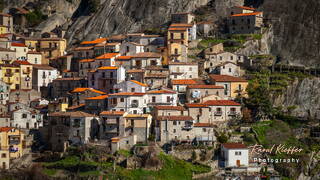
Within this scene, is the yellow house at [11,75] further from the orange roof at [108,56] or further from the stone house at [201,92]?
the stone house at [201,92]

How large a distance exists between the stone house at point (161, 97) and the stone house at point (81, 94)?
739 centimetres

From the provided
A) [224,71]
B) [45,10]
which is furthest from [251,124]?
[45,10]

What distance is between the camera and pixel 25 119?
3250 inches

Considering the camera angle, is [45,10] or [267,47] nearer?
[267,47]

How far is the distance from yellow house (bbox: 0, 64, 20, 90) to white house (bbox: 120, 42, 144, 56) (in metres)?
15.6

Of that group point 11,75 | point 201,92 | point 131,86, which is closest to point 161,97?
point 131,86

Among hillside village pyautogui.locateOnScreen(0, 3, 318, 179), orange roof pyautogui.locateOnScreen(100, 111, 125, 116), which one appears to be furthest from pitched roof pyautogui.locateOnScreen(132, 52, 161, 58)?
orange roof pyautogui.locateOnScreen(100, 111, 125, 116)

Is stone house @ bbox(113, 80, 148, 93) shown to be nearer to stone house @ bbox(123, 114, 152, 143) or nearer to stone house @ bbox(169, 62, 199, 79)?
stone house @ bbox(123, 114, 152, 143)

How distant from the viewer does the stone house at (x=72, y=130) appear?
77188 millimetres

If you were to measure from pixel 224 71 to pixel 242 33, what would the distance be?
1258 cm

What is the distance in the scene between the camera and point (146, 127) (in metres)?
76.5

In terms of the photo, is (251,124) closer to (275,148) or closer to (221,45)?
(275,148)

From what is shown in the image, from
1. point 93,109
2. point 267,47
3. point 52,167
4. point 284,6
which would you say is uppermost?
point 284,6

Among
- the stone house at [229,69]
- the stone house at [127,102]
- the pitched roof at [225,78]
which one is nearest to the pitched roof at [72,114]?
the stone house at [127,102]
